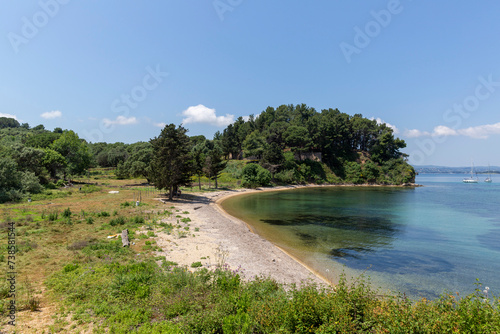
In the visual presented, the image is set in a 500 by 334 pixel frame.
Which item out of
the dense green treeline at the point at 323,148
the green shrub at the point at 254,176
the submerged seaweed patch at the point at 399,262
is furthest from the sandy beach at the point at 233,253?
the dense green treeline at the point at 323,148

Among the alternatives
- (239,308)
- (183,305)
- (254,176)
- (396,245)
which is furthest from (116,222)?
(254,176)

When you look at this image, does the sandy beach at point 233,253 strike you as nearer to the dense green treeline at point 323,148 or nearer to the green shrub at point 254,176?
the green shrub at point 254,176

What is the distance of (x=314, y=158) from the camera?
102875 mm

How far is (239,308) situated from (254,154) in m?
84.7

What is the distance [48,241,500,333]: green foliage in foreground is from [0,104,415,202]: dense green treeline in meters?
29.5

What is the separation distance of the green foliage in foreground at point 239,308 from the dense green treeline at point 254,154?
1163 inches

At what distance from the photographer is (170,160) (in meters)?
39.3

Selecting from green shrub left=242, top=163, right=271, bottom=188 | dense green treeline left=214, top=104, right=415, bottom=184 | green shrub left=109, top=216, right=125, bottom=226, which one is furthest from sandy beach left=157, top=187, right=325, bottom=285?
dense green treeline left=214, top=104, right=415, bottom=184

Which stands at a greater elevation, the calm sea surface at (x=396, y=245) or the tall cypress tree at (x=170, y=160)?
the tall cypress tree at (x=170, y=160)

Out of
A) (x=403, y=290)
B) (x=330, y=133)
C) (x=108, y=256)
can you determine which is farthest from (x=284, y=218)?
(x=330, y=133)

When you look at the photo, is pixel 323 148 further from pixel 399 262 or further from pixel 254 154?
pixel 399 262

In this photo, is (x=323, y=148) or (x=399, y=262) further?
(x=323, y=148)

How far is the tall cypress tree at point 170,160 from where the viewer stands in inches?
1505

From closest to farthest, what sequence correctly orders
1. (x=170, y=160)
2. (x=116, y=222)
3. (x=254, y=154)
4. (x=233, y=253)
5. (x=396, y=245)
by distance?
(x=233, y=253) → (x=116, y=222) → (x=396, y=245) → (x=170, y=160) → (x=254, y=154)
